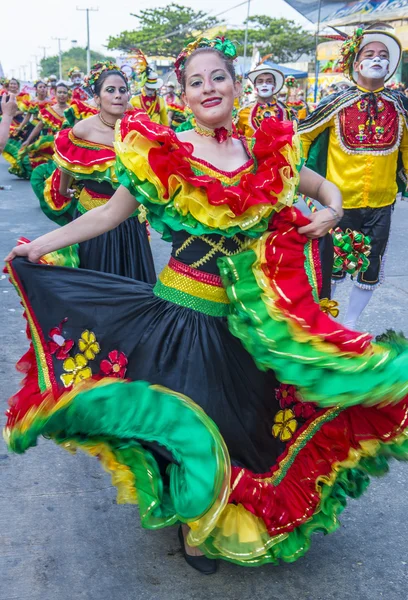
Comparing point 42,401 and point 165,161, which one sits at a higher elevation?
point 165,161

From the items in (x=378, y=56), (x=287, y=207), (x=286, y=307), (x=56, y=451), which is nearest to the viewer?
(x=286, y=307)

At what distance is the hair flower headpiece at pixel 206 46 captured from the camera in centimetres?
297

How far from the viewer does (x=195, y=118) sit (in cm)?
293

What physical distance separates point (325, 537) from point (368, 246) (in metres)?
2.77

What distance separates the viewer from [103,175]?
4.66 metres

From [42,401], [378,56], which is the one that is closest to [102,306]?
[42,401]

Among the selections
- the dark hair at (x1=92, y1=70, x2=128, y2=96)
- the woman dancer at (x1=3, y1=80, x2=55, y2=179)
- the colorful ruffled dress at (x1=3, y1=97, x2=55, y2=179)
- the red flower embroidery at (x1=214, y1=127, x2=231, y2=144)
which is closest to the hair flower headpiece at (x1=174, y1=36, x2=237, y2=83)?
the red flower embroidery at (x1=214, y1=127, x2=231, y2=144)

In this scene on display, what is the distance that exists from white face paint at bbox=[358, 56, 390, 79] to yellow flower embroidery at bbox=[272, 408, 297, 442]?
3.29 m

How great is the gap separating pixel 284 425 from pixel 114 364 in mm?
686

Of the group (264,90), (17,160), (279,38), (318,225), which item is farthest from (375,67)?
(279,38)

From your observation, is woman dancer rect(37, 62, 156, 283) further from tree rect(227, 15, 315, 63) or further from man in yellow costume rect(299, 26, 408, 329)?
tree rect(227, 15, 315, 63)

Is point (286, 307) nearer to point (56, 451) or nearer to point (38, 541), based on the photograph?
point (38, 541)

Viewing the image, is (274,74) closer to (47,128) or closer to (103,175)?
(103,175)

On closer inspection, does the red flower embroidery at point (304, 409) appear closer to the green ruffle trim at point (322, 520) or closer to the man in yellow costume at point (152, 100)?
the green ruffle trim at point (322, 520)
